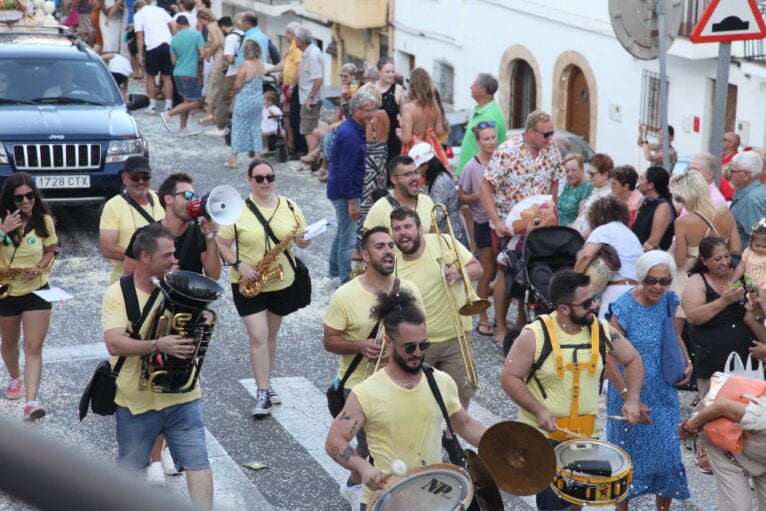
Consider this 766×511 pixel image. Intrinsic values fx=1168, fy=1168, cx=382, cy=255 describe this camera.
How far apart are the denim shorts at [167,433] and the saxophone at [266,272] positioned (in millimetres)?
1948

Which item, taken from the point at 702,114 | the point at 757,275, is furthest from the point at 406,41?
the point at 757,275

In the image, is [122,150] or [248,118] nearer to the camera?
[122,150]

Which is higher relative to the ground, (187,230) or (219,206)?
(219,206)

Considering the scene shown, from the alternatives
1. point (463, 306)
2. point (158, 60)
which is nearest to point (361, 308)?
point (463, 306)

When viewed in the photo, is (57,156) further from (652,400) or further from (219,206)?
(652,400)

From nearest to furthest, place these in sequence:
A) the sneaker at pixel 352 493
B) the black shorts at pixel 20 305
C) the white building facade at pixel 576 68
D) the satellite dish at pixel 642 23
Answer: the sneaker at pixel 352 493, the black shorts at pixel 20 305, the satellite dish at pixel 642 23, the white building facade at pixel 576 68

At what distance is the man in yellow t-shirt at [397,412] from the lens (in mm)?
4762

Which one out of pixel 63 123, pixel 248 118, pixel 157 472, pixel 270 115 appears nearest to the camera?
pixel 157 472

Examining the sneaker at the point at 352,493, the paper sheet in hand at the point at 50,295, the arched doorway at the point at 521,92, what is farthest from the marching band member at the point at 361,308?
the arched doorway at the point at 521,92

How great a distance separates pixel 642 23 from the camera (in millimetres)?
8867

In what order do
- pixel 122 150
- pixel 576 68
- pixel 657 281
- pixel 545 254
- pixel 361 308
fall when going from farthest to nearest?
pixel 576 68 → pixel 122 150 → pixel 545 254 → pixel 657 281 → pixel 361 308

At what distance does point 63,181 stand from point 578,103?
13.9 m

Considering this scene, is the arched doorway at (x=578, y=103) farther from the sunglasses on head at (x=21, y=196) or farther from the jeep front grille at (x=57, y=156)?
the sunglasses on head at (x=21, y=196)

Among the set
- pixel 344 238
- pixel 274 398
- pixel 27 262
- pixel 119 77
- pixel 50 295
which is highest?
pixel 27 262
